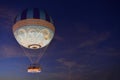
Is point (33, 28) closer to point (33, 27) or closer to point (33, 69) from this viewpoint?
point (33, 27)

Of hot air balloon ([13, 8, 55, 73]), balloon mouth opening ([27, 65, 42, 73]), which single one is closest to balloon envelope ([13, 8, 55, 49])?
hot air balloon ([13, 8, 55, 73])

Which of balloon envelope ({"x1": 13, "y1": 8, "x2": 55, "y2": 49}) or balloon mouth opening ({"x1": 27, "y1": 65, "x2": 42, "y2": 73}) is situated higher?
balloon envelope ({"x1": 13, "y1": 8, "x2": 55, "y2": 49})

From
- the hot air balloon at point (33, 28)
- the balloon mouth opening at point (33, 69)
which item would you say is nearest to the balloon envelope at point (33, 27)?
the hot air balloon at point (33, 28)

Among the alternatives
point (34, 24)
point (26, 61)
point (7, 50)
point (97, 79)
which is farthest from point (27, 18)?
point (97, 79)

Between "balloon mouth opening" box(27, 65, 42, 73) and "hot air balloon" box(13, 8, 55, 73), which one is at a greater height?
"hot air balloon" box(13, 8, 55, 73)

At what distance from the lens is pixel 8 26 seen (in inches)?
392

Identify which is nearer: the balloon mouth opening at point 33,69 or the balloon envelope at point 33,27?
the balloon envelope at point 33,27

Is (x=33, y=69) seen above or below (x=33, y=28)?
below

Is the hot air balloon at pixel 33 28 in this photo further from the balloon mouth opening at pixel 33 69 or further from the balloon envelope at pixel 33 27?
the balloon mouth opening at pixel 33 69

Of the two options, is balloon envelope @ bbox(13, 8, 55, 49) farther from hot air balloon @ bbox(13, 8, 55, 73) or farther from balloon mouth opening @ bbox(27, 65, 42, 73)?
balloon mouth opening @ bbox(27, 65, 42, 73)

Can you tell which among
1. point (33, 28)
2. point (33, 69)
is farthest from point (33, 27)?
point (33, 69)

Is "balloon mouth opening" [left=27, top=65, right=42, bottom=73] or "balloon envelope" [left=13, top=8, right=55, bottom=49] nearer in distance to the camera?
"balloon envelope" [left=13, top=8, right=55, bottom=49]

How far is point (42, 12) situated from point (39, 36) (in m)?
0.73

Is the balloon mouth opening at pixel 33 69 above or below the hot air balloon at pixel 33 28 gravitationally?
below
